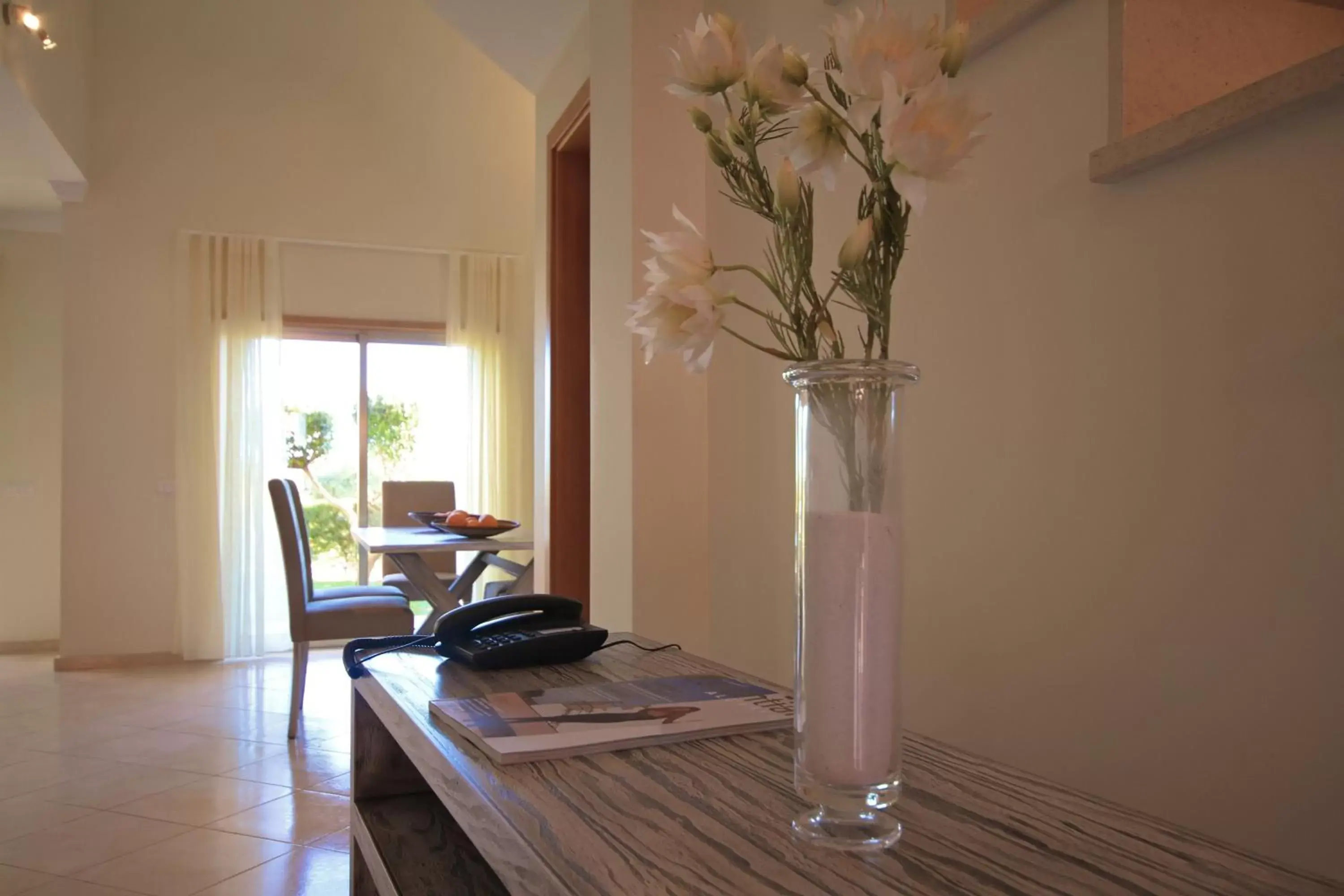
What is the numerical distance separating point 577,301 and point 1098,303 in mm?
2588

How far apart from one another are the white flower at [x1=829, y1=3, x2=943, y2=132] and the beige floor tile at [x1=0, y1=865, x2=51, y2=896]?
113 inches

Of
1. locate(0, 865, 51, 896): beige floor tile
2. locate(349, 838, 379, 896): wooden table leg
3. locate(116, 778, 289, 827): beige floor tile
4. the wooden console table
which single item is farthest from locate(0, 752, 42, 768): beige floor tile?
the wooden console table

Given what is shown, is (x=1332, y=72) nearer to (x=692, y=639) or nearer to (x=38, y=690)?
(x=692, y=639)

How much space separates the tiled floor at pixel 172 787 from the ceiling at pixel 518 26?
8.57 ft

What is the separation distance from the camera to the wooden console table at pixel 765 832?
2.17ft

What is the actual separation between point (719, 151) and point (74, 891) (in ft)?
8.81

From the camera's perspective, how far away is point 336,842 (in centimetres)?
283

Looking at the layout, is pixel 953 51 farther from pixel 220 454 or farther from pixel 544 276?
pixel 220 454

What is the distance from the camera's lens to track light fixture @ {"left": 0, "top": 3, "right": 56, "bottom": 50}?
12.9 feet

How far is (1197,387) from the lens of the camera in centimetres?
107

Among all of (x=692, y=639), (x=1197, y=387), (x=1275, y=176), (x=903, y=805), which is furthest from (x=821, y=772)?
(x=692, y=639)

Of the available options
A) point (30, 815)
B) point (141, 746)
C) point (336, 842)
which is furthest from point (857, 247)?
point (141, 746)

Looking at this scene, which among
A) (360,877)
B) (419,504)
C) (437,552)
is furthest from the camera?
(419,504)

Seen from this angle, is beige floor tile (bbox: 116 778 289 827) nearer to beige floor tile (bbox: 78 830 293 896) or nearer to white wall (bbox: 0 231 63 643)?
beige floor tile (bbox: 78 830 293 896)
